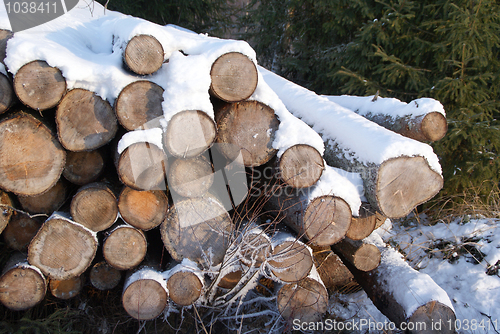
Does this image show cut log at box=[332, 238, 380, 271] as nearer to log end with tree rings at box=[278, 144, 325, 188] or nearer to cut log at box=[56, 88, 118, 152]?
log end with tree rings at box=[278, 144, 325, 188]

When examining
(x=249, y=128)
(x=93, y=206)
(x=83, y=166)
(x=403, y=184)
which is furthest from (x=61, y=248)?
(x=403, y=184)

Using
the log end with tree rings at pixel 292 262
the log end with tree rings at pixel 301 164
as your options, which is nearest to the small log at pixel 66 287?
the log end with tree rings at pixel 292 262

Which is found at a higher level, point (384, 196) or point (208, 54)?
point (208, 54)

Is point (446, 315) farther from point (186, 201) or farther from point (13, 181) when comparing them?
point (13, 181)

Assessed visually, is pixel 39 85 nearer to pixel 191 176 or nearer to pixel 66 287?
pixel 191 176

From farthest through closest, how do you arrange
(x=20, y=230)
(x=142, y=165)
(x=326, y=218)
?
(x=20, y=230) < (x=326, y=218) < (x=142, y=165)

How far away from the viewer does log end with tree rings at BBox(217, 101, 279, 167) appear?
2.05m

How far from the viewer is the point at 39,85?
Answer: 1856mm

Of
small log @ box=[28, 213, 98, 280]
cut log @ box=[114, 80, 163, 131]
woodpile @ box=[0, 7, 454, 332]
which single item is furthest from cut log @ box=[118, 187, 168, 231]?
cut log @ box=[114, 80, 163, 131]

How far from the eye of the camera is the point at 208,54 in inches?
76.9

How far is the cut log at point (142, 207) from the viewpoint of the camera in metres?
2.06

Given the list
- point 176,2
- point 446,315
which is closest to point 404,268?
point 446,315

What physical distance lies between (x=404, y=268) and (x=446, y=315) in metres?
0.42

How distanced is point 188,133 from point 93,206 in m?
0.92
